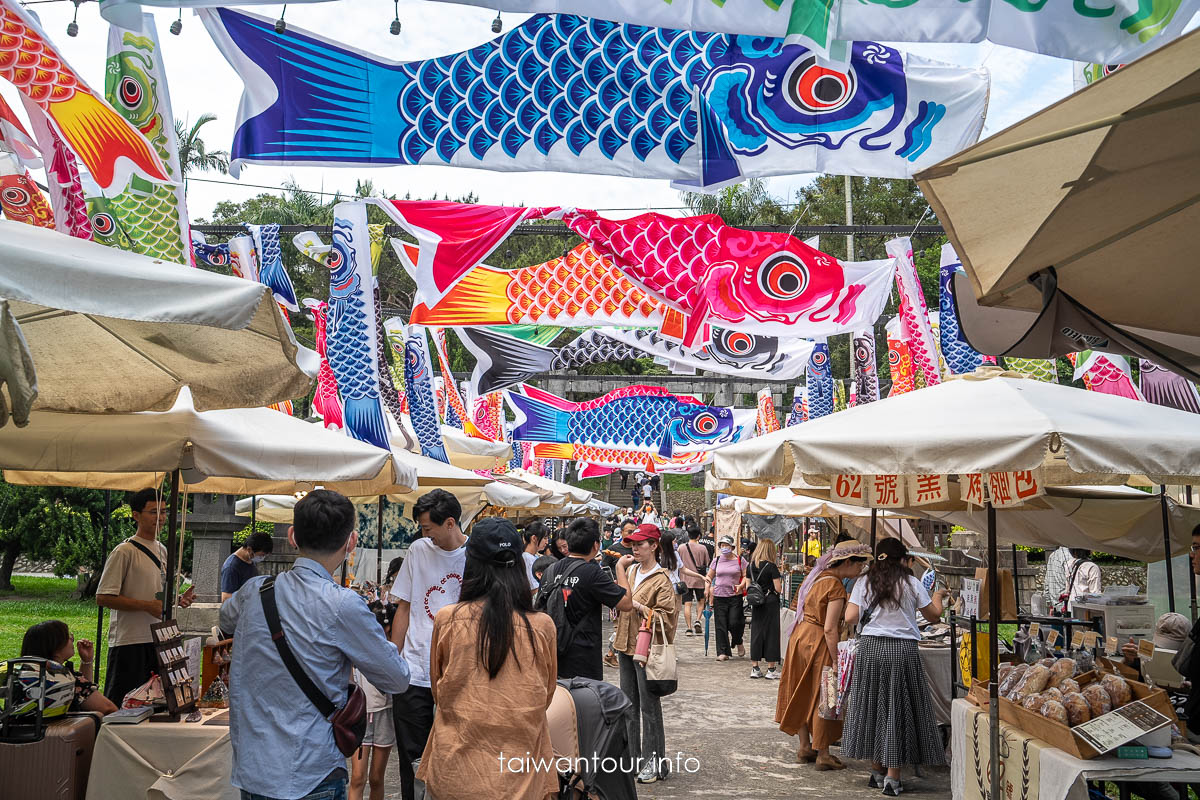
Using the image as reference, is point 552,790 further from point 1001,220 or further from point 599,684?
point 1001,220

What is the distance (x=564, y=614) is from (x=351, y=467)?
149 cm

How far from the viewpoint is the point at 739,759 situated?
7977 millimetres

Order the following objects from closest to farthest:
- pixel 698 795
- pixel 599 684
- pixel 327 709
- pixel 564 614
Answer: pixel 327 709 → pixel 599 684 → pixel 564 614 → pixel 698 795

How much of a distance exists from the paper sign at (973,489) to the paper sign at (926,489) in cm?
16

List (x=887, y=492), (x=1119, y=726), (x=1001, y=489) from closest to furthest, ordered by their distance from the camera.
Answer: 1. (x=1119, y=726)
2. (x=1001, y=489)
3. (x=887, y=492)

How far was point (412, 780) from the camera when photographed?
550 centimetres

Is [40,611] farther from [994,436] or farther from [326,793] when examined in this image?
[994,436]

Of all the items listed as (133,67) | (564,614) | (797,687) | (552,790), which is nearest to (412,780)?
(564,614)

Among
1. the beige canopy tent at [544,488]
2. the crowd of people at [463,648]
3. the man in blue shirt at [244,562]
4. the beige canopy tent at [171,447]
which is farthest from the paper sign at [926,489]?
the beige canopy tent at [544,488]

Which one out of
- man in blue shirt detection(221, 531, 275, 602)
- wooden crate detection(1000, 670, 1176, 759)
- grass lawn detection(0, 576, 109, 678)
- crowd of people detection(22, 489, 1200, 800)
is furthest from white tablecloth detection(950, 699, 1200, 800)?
grass lawn detection(0, 576, 109, 678)

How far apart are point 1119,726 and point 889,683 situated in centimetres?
282

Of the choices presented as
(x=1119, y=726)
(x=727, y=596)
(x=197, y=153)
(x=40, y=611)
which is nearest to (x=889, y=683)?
(x=1119, y=726)

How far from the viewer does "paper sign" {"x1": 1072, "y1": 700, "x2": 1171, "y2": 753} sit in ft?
14.1

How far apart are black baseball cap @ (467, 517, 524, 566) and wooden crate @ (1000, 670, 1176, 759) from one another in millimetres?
2635
